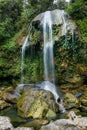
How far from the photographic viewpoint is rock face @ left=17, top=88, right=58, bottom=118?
11680 mm

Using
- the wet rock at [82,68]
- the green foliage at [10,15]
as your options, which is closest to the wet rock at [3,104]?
the wet rock at [82,68]

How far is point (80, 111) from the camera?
1266cm

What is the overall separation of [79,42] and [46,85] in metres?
3.58

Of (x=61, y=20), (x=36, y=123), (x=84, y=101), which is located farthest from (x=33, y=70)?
(x=36, y=123)

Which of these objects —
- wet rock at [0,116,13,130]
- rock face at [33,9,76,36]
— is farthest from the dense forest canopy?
wet rock at [0,116,13,130]

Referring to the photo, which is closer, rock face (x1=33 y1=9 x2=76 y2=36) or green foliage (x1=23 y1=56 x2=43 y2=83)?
rock face (x1=33 y1=9 x2=76 y2=36)

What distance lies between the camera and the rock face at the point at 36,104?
1168cm

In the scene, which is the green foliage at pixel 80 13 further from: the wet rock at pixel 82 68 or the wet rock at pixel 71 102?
the wet rock at pixel 71 102

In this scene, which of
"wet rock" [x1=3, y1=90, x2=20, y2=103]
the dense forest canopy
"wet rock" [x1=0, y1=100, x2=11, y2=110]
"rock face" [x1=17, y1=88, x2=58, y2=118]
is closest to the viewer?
"rock face" [x1=17, y1=88, x2=58, y2=118]

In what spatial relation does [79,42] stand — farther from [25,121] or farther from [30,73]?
[25,121]

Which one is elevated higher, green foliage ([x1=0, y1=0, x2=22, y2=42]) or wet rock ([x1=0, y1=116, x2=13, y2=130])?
green foliage ([x1=0, y1=0, x2=22, y2=42])

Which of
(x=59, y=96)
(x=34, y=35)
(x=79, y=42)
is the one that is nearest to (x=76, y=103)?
(x=59, y=96)

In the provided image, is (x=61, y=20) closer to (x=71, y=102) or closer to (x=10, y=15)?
(x=10, y=15)

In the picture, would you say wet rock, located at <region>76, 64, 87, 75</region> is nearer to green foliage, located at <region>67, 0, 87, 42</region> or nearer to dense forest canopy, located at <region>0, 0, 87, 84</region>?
dense forest canopy, located at <region>0, 0, 87, 84</region>
